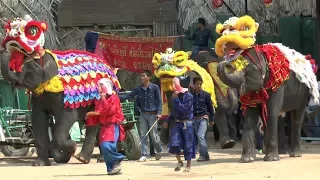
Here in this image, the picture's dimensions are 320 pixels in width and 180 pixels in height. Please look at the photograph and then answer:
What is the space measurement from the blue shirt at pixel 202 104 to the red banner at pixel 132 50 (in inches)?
249

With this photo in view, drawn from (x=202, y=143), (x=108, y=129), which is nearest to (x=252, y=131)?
(x=202, y=143)

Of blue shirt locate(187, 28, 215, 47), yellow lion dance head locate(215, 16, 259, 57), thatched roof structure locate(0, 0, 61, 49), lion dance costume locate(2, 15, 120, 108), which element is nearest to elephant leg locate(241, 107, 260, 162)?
yellow lion dance head locate(215, 16, 259, 57)

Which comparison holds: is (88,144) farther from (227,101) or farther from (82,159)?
(227,101)

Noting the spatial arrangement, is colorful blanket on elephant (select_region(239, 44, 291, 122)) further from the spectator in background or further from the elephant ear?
the spectator in background

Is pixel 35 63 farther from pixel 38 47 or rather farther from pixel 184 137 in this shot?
pixel 184 137

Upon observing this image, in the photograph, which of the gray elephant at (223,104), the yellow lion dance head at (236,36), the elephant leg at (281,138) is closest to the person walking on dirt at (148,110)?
the yellow lion dance head at (236,36)

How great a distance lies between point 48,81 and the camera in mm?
17719

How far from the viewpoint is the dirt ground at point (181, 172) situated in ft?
49.3

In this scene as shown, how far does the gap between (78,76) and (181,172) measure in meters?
3.33

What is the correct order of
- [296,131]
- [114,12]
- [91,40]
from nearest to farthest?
1. [296,131]
2. [91,40]
3. [114,12]

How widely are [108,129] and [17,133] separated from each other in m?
4.97

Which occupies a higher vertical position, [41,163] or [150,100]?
[150,100]

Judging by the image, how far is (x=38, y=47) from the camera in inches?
691

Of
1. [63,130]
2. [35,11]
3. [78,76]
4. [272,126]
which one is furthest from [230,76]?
[35,11]
